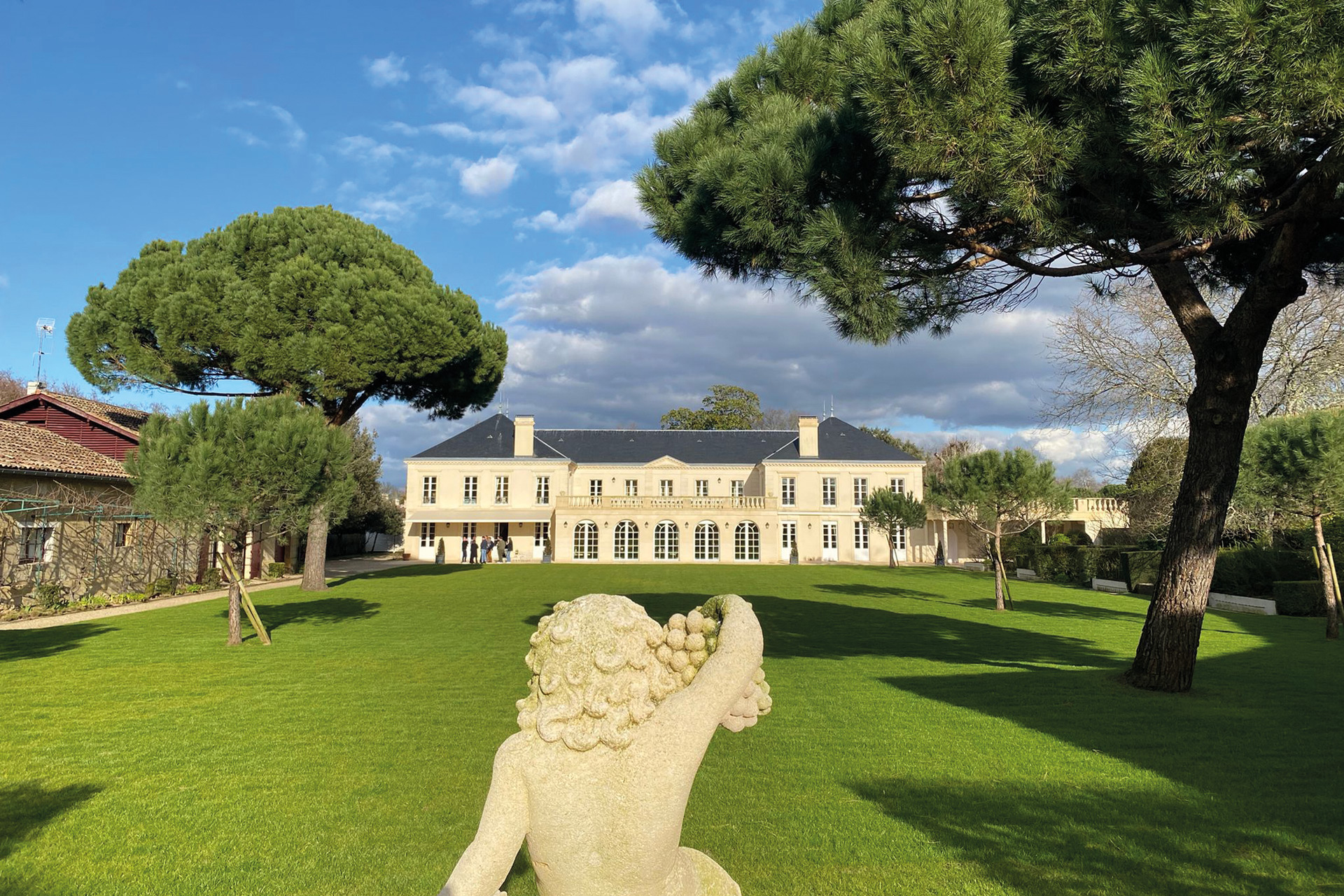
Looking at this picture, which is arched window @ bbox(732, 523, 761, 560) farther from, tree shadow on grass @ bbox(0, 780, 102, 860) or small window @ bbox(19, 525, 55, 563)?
tree shadow on grass @ bbox(0, 780, 102, 860)

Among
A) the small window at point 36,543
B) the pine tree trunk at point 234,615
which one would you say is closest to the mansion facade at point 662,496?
the small window at point 36,543

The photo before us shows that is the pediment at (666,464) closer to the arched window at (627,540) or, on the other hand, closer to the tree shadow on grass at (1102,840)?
the arched window at (627,540)

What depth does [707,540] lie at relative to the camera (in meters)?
39.0

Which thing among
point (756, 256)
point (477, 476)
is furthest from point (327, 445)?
point (477, 476)

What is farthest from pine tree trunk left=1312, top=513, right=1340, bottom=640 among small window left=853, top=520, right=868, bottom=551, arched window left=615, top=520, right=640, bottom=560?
arched window left=615, top=520, right=640, bottom=560

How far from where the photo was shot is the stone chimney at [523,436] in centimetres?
4056

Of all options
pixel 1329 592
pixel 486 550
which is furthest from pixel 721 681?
pixel 486 550

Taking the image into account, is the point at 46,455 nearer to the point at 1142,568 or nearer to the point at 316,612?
the point at 316,612

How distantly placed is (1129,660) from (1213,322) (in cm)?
541

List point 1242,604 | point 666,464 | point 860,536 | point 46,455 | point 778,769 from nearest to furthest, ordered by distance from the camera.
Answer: point 778,769 → point 46,455 → point 1242,604 → point 860,536 → point 666,464

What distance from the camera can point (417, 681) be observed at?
31.8 ft

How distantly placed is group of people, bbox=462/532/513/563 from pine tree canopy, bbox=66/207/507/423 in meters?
14.9

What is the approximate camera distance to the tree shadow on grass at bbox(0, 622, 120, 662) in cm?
1145

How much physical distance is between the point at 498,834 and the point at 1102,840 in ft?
15.3
